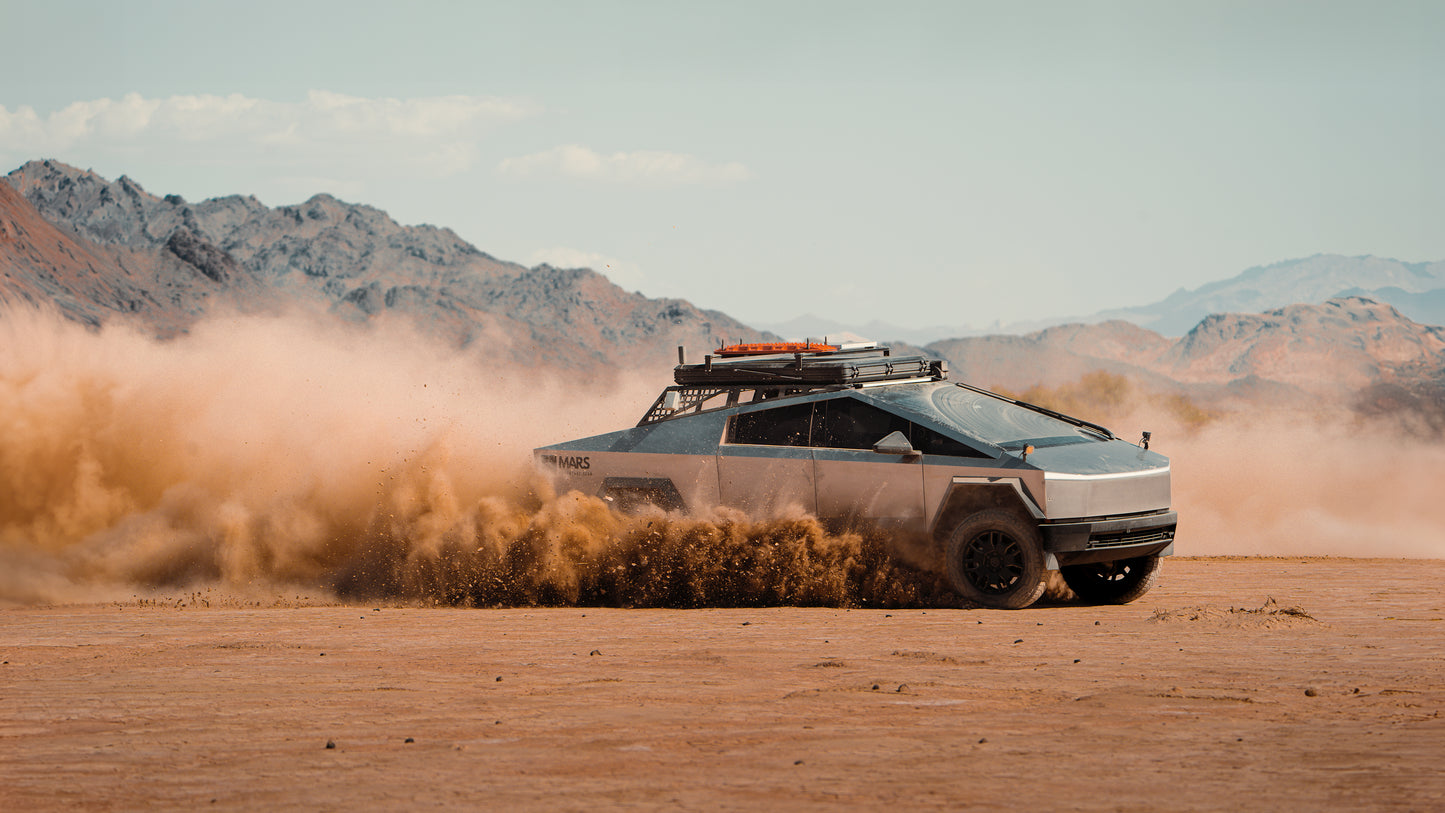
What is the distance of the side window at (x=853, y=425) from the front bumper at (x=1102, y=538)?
4.19ft

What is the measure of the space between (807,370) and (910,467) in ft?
3.76

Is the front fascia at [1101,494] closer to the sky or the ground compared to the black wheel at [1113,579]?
closer to the sky

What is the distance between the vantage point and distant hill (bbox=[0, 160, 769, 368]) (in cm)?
9375

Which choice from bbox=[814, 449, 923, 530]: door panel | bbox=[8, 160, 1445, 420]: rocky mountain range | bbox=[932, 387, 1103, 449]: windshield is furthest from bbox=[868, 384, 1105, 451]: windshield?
bbox=[8, 160, 1445, 420]: rocky mountain range

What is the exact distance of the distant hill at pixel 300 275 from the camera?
308ft

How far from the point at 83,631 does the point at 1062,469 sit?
22.5 ft

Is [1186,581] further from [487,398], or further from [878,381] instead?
[487,398]

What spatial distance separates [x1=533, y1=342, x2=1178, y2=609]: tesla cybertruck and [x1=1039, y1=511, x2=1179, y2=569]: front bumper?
0.04 feet

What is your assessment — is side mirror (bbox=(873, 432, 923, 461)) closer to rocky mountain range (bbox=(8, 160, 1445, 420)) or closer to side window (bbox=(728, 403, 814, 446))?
side window (bbox=(728, 403, 814, 446))

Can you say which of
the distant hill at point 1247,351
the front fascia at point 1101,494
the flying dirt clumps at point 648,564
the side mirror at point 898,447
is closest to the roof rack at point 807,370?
the side mirror at point 898,447

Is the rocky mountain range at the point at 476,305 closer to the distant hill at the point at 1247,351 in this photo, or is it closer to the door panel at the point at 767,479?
the distant hill at the point at 1247,351

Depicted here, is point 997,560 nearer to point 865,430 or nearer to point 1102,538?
point 1102,538

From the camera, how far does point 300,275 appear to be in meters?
156

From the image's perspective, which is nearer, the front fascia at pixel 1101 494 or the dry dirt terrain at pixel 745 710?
the dry dirt terrain at pixel 745 710
